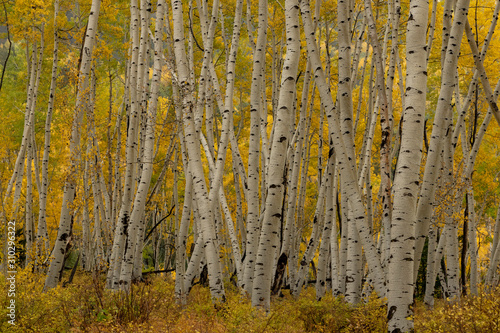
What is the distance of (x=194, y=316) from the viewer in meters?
4.68

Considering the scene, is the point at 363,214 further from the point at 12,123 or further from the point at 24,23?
the point at 12,123

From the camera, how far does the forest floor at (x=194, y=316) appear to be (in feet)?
12.2

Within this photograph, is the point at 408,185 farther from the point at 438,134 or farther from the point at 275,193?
the point at 275,193

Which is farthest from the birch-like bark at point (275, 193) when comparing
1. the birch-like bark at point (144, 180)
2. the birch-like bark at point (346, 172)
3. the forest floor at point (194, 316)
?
the birch-like bark at point (144, 180)

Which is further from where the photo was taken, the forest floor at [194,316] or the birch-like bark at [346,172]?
the birch-like bark at [346,172]

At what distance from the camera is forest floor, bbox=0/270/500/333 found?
3.71 m

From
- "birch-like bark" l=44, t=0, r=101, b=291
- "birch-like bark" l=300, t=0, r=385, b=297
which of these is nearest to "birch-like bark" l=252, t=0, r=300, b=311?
"birch-like bark" l=300, t=0, r=385, b=297

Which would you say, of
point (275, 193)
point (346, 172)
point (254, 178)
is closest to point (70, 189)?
point (254, 178)

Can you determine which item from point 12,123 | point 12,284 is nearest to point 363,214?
point 12,284

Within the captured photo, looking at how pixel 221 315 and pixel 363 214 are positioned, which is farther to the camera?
pixel 221 315

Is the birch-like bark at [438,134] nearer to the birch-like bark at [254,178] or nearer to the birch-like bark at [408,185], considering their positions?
the birch-like bark at [408,185]

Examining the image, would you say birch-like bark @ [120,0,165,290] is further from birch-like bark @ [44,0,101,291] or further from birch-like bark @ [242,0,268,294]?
birch-like bark @ [242,0,268,294]

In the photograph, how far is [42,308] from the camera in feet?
16.0

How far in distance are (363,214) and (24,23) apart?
30.3 feet
